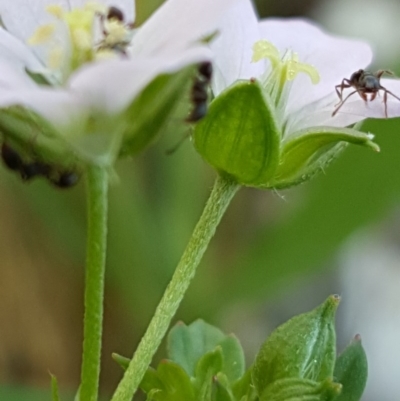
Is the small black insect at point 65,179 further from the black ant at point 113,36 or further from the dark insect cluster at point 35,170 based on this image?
the black ant at point 113,36

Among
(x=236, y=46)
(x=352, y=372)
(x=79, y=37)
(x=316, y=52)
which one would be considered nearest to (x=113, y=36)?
(x=79, y=37)

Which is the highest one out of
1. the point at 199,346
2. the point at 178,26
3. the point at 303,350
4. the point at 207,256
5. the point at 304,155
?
the point at 178,26

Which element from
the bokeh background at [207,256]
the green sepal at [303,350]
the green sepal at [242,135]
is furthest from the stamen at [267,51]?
the bokeh background at [207,256]

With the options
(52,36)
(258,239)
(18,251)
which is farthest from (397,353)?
(52,36)

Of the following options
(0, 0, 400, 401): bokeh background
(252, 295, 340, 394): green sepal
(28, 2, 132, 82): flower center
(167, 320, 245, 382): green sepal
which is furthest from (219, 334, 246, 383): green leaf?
(0, 0, 400, 401): bokeh background

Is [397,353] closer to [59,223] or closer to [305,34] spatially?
[59,223]

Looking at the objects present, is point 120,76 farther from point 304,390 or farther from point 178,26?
point 304,390

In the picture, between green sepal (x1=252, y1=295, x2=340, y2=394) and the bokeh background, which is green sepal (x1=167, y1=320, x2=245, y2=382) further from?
the bokeh background
